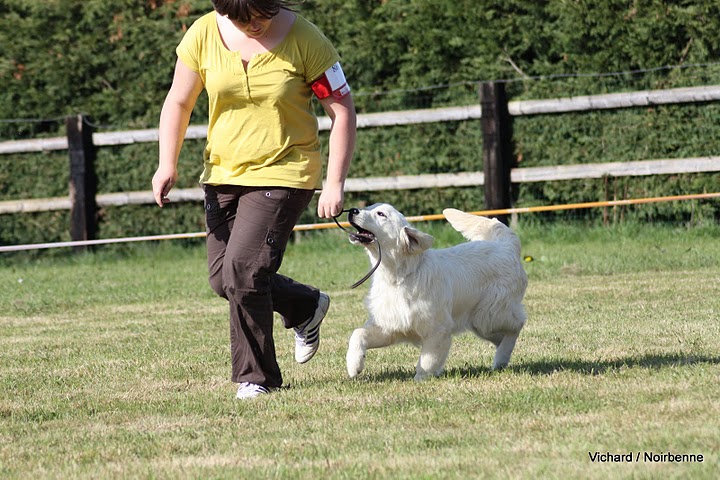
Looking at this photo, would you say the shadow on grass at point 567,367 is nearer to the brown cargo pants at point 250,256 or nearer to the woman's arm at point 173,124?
the brown cargo pants at point 250,256

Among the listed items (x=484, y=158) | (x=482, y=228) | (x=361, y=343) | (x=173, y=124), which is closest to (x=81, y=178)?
(x=484, y=158)

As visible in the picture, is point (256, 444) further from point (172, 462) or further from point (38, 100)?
point (38, 100)

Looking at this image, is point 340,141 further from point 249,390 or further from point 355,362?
point 249,390

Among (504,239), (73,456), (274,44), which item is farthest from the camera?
(504,239)

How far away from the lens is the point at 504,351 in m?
5.93

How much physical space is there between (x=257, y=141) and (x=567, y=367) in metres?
1.95

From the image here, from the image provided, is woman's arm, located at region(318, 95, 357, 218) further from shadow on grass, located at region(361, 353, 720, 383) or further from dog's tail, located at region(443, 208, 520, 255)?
dog's tail, located at region(443, 208, 520, 255)

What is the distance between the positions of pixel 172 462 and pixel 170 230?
10249 millimetres

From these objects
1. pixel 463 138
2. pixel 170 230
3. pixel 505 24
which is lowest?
pixel 170 230

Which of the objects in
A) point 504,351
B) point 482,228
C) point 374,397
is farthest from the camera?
point 482,228

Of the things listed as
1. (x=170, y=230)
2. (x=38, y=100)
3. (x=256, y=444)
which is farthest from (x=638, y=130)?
(x=256, y=444)

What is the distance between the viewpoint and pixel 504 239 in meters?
6.39

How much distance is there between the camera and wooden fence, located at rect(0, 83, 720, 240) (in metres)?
11.8

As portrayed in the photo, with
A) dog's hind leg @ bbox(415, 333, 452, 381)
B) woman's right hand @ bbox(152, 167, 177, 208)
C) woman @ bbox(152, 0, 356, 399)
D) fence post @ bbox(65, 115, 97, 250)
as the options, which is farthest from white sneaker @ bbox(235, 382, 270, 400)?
fence post @ bbox(65, 115, 97, 250)
